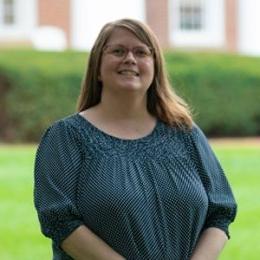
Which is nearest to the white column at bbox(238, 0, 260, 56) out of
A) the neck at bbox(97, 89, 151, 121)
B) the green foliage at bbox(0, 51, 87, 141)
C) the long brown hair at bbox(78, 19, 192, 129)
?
the green foliage at bbox(0, 51, 87, 141)

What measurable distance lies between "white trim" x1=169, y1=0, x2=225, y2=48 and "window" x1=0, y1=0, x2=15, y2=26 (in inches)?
184

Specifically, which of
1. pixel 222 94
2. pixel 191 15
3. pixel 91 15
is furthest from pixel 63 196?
pixel 191 15

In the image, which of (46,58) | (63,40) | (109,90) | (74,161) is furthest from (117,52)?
(63,40)

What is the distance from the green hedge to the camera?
18875mm

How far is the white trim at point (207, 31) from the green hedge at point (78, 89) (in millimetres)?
6935

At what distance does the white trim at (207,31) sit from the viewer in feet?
96.7

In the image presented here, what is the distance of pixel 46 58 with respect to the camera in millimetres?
20641

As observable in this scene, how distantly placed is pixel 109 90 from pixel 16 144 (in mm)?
14578

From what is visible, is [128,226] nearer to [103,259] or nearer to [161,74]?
[103,259]

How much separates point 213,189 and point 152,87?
485mm

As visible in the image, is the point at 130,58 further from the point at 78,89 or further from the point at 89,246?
the point at 78,89

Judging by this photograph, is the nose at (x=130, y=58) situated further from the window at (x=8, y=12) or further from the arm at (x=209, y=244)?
the window at (x=8, y=12)

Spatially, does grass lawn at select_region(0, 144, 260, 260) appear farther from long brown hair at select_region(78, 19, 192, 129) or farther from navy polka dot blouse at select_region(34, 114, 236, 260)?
navy polka dot blouse at select_region(34, 114, 236, 260)

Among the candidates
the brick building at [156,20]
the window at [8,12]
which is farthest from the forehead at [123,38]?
the window at [8,12]
